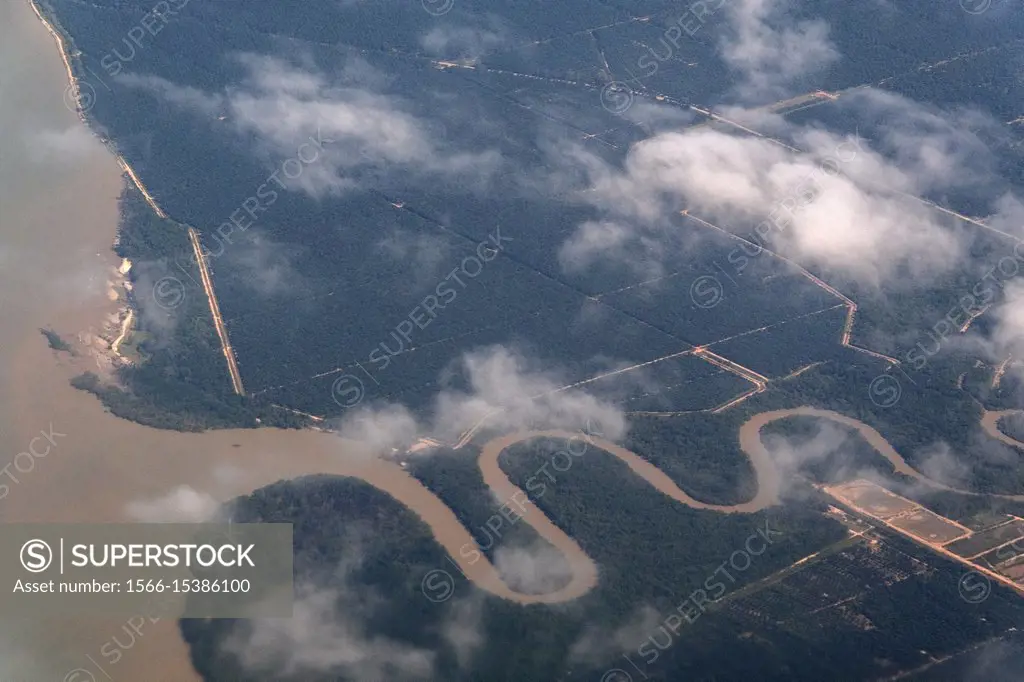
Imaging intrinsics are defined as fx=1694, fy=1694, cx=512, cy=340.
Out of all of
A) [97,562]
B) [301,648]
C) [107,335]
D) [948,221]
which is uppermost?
[948,221]

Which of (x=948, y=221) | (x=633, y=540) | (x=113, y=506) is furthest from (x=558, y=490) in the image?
(x=948, y=221)

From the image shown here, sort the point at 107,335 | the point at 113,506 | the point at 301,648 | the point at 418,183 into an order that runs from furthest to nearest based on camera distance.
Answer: the point at 418,183 → the point at 107,335 → the point at 113,506 → the point at 301,648

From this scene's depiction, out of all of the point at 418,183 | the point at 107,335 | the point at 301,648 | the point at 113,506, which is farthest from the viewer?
the point at 418,183

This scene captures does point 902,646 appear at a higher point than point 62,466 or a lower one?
lower

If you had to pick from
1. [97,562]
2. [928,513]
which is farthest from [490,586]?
[928,513]

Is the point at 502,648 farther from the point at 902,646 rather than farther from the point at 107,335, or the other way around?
the point at 107,335

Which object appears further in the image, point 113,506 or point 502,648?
point 113,506
